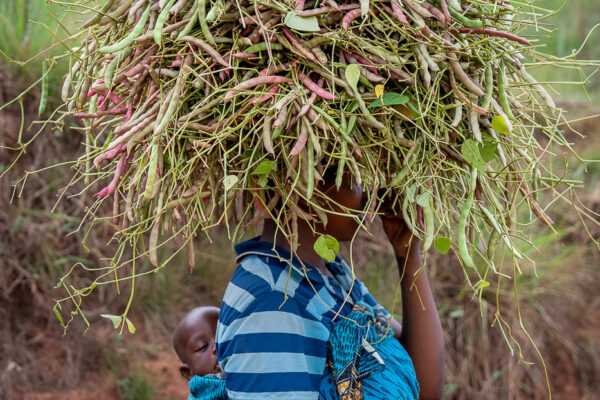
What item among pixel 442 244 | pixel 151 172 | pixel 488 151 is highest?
pixel 151 172

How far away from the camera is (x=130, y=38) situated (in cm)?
123

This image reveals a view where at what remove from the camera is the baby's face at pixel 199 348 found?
175cm

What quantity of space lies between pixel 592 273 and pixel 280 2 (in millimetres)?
3957

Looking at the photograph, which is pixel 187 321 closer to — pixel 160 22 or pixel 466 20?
pixel 160 22

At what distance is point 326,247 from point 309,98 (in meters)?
0.30

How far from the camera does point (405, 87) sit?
125 cm

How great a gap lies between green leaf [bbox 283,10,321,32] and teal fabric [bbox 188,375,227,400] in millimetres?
854

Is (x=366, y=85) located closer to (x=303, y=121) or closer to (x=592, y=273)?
(x=303, y=121)

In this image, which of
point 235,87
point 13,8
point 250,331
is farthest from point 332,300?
point 13,8

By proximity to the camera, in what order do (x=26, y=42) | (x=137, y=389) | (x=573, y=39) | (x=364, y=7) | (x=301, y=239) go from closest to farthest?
(x=364, y=7) → (x=301, y=239) → (x=137, y=389) → (x=26, y=42) → (x=573, y=39)

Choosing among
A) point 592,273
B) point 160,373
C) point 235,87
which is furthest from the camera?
point 592,273

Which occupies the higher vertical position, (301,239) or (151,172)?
(151,172)

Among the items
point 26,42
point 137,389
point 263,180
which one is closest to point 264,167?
point 263,180

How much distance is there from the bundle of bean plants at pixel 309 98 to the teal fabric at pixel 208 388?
0.44m
